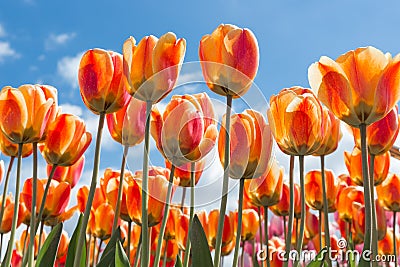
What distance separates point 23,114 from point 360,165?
3.29 ft

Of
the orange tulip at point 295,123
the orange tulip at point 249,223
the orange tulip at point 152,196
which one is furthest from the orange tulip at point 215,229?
the orange tulip at point 295,123

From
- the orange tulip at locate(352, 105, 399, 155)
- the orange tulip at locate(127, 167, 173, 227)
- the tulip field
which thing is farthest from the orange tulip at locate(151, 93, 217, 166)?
the orange tulip at locate(352, 105, 399, 155)

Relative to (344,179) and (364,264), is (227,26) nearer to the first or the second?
(364,264)

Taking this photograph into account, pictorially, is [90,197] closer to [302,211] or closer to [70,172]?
[302,211]

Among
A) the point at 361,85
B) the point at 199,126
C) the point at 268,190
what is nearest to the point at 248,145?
the point at 199,126

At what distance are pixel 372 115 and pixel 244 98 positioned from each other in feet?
0.72

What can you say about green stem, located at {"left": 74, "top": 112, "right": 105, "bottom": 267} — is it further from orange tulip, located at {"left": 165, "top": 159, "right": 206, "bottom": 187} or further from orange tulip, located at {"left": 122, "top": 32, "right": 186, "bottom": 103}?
orange tulip, located at {"left": 165, "top": 159, "right": 206, "bottom": 187}

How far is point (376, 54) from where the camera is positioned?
2.97ft

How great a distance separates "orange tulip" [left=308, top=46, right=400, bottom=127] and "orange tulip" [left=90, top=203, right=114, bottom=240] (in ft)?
2.68

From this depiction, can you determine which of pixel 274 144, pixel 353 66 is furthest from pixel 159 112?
pixel 353 66

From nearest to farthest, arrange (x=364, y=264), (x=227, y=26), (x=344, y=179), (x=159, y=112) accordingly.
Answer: (x=364, y=264) → (x=227, y=26) → (x=159, y=112) → (x=344, y=179)

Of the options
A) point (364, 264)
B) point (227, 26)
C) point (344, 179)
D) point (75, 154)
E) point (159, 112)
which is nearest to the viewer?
point (364, 264)

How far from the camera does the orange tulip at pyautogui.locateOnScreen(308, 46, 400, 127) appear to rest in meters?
0.89

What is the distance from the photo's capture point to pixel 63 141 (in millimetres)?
1168
